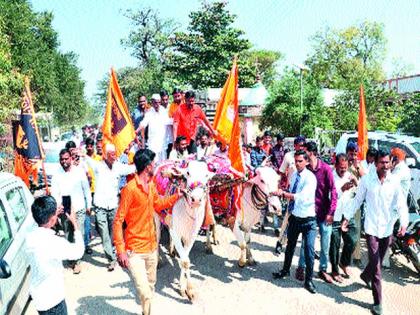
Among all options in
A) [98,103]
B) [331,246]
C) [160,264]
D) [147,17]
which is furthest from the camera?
[98,103]

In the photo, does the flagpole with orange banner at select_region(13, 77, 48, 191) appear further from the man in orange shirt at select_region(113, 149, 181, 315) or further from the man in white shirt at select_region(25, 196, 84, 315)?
the man in white shirt at select_region(25, 196, 84, 315)

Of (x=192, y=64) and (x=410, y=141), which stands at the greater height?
(x=192, y=64)

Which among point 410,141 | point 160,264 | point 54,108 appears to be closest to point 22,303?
point 160,264

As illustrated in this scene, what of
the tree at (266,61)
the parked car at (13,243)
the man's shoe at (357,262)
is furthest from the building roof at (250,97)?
the tree at (266,61)

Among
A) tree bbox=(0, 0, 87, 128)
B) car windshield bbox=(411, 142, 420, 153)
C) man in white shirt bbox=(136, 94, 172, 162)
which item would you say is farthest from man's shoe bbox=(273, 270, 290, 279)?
tree bbox=(0, 0, 87, 128)

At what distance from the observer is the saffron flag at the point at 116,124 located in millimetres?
7117

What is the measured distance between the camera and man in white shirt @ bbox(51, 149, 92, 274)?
6.55 metres

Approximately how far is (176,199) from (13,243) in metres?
1.91

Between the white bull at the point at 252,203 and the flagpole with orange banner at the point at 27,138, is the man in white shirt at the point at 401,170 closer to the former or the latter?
the white bull at the point at 252,203

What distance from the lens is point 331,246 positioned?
6285mm

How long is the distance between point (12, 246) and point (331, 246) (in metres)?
4.45

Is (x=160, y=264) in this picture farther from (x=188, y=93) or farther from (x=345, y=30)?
(x=345, y=30)

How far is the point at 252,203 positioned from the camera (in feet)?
21.9

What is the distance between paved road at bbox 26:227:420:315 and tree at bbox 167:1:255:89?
27302 mm
